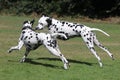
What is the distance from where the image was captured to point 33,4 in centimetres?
4800

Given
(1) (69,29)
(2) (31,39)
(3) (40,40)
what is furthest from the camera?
(1) (69,29)

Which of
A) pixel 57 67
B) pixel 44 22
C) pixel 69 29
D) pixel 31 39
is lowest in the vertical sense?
pixel 57 67

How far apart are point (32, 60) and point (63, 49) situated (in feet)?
14.6

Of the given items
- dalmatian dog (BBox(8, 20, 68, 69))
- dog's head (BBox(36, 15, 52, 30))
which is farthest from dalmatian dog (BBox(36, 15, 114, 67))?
dalmatian dog (BBox(8, 20, 68, 69))

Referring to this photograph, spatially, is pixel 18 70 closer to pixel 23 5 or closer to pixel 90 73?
pixel 90 73

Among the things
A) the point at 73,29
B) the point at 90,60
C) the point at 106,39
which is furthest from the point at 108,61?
the point at 106,39

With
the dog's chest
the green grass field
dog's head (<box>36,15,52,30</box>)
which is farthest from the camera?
dog's head (<box>36,15,52,30</box>)

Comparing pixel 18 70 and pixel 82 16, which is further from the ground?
pixel 18 70

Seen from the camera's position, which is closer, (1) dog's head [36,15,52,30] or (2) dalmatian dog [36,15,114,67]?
(2) dalmatian dog [36,15,114,67]

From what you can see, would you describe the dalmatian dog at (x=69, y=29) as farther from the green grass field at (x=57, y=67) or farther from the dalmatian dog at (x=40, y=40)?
the green grass field at (x=57, y=67)

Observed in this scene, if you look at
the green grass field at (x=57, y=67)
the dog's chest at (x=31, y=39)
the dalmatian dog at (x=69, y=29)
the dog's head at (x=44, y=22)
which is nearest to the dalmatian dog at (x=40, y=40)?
the dog's chest at (x=31, y=39)

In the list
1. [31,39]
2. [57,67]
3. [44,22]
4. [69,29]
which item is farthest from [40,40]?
[69,29]

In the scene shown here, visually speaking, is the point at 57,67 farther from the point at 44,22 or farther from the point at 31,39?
the point at 44,22

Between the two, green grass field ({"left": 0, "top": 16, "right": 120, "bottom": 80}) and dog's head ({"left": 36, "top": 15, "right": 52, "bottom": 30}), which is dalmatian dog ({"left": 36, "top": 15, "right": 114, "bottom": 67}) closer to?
dog's head ({"left": 36, "top": 15, "right": 52, "bottom": 30})
